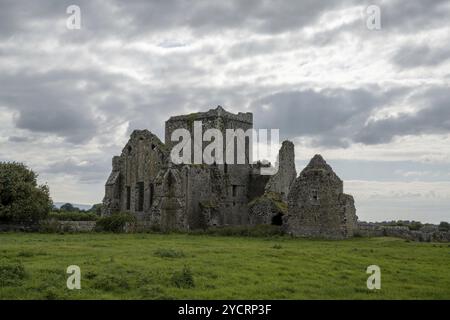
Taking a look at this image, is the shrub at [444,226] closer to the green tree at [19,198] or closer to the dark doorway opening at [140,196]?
the dark doorway opening at [140,196]

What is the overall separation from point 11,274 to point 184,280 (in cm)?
544

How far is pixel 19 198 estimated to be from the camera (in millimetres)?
43594

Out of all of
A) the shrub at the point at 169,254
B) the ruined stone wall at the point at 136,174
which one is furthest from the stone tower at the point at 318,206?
the shrub at the point at 169,254

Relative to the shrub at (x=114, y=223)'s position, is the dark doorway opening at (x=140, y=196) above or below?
above

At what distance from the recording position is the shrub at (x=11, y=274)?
16.1 m

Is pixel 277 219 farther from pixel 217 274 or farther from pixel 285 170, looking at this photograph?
pixel 217 274

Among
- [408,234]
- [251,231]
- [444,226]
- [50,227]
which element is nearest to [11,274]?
[251,231]

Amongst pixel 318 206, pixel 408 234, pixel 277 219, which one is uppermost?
pixel 318 206

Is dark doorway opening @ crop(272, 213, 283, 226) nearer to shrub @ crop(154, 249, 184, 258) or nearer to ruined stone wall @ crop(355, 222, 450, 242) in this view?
ruined stone wall @ crop(355, 222, 450, 242)

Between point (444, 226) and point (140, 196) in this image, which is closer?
point (140, 196)
